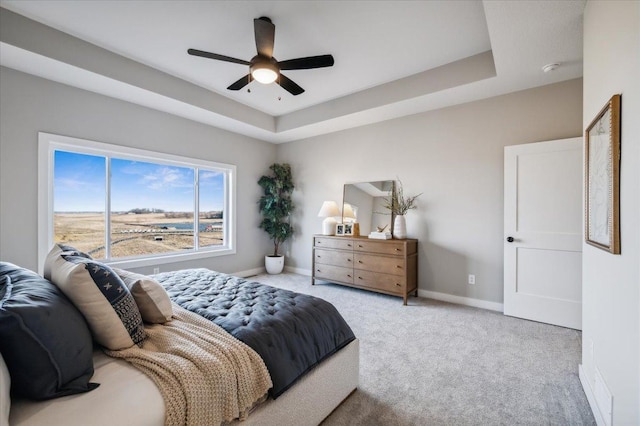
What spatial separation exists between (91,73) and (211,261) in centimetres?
283

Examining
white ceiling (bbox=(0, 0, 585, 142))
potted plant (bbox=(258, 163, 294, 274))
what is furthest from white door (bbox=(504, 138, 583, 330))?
potted plant (bbox=(258, 163, 294, 274))

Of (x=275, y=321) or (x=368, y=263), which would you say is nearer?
(x=275, y=321)

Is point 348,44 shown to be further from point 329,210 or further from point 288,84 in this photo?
point 329,210

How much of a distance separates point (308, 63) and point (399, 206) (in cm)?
231

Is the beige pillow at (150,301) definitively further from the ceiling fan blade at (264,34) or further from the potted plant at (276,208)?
the potted plant at (276,208)

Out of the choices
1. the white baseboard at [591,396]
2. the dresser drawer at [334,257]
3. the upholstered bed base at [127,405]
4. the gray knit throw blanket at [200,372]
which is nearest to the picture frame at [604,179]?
the white baseboard at [591,396]

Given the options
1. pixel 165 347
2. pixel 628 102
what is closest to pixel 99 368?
pixel 165 347

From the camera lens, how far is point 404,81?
3.53 m

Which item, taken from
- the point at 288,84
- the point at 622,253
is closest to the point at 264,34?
the point at 288,84

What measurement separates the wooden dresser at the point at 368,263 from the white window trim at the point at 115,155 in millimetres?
1582

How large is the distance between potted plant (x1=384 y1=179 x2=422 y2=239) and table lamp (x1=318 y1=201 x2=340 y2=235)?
2.68 feet

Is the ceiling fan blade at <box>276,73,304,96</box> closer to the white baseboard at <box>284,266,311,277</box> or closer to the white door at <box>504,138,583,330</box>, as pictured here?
the white door at <box>504,138,583,330</box>

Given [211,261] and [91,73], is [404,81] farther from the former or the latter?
[211,261]

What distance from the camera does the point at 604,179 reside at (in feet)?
4.97
